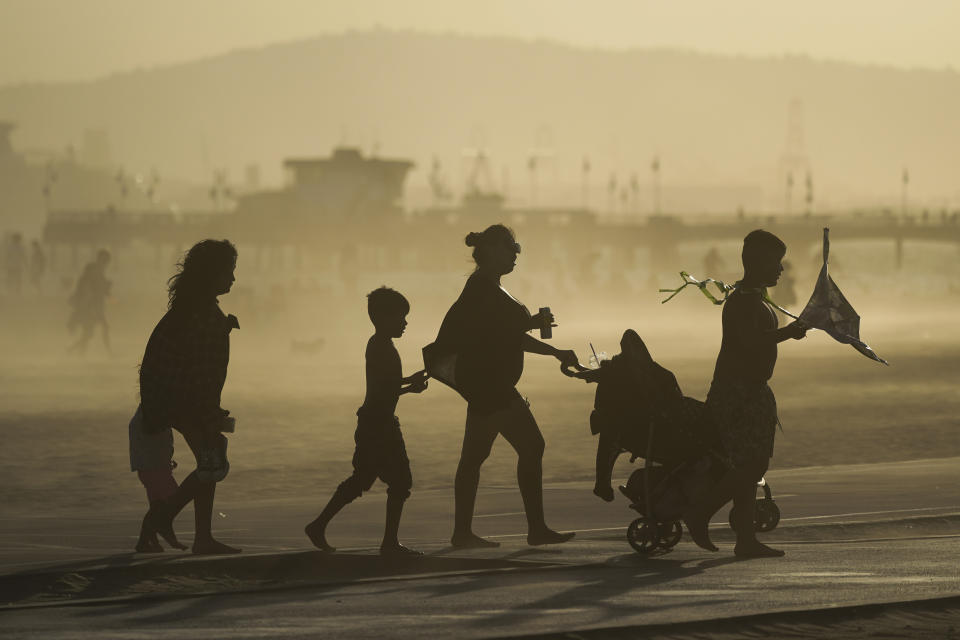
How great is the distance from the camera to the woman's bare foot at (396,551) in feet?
25.3

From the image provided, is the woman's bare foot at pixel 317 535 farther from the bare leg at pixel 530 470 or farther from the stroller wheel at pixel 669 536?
the stroller wheel at pixel 669 536

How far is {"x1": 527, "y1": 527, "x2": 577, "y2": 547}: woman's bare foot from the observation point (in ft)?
27.4

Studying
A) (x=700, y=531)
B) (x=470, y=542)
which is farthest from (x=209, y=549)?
(x=700, y=531)

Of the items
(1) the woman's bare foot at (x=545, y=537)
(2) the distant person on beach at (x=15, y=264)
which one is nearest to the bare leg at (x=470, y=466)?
(1) the woman's bare foot at (x=545, y=537)

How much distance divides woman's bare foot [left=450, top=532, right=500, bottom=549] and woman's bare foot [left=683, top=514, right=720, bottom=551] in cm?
86

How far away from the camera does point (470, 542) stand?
831cm

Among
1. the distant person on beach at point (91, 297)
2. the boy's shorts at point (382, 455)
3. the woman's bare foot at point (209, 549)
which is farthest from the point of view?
the distant person on beach at point (91, 297)

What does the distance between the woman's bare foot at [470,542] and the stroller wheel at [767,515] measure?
1.16 m

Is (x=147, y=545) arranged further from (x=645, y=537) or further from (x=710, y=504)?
(x=710, y=504)

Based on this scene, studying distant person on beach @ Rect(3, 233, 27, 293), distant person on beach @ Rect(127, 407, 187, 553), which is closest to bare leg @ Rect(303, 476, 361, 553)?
distant person on beach @ Rect(127, 407, 187, 553)

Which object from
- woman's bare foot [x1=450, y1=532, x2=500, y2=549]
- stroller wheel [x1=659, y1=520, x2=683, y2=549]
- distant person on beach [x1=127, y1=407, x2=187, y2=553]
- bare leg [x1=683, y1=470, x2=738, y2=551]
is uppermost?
distant person on beach [x1=127, y1=407, x2=187, y2=553]

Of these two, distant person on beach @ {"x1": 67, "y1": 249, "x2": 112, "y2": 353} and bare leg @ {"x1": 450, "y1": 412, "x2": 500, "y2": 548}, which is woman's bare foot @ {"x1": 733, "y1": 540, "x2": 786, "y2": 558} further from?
distant person on beach @ {"x1": 67, "y1": 249, "x2": 112, "y2": 353}

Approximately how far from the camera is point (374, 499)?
11.2m

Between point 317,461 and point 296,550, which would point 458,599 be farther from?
point 317,461
